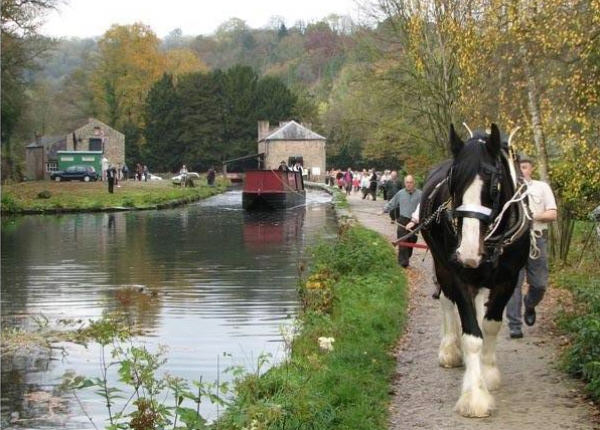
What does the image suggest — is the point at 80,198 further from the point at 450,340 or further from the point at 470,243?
the point at 470,243

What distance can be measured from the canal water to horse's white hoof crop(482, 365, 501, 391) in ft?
7.74

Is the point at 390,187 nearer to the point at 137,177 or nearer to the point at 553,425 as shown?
the point at 553,425

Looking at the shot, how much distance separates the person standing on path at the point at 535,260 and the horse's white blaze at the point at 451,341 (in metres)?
1.33

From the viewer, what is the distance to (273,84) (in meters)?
104

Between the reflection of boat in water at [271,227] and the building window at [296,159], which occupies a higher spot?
the building window at [296,159]

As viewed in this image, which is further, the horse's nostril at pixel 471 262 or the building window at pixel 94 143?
the building window at pixel 94 143

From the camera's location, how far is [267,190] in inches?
1909

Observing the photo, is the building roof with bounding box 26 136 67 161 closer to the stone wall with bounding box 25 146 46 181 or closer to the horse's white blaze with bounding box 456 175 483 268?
the stone wall with bounding box 25 146 46 181

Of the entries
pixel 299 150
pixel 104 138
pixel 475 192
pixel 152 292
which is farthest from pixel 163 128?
pixel 475 192

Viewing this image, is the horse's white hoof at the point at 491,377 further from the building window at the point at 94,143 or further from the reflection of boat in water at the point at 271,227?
the building window at the point at 94,143

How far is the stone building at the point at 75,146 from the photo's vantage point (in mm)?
88250

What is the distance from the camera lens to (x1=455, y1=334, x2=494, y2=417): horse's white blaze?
23.4 ft

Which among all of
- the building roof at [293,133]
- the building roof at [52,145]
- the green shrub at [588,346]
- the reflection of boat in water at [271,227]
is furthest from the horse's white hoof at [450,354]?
the building roof at [52,145]

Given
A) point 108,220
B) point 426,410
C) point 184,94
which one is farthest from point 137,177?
point 426,410
